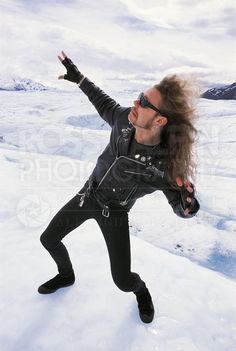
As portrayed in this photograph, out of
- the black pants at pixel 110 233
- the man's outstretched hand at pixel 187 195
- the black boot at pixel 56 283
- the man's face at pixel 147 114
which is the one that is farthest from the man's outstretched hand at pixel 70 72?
the black boot at pixel 56 283

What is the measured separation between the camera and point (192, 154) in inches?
90.7

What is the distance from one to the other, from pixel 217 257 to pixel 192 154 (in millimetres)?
3447

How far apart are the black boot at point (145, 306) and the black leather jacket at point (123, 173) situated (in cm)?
81

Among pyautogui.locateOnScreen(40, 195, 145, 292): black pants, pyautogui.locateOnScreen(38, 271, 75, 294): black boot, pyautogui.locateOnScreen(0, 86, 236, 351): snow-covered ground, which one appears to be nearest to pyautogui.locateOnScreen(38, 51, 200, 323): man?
pyautogui.locateOnScreen(40, 195, 145, 292): black pants

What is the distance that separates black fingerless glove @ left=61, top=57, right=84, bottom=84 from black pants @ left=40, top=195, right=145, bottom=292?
3.10ft

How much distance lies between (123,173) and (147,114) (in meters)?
0.44

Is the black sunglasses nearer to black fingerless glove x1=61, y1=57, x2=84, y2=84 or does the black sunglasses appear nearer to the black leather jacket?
the black leather jacket

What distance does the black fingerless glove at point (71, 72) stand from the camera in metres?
2.61

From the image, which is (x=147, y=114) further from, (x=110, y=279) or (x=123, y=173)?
(x=110, y=279)

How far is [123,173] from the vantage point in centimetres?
229

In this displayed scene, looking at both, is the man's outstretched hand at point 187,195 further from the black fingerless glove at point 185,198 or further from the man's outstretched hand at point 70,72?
the man's outstretched hand at point 70,72

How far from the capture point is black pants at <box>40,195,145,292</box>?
2.37 m

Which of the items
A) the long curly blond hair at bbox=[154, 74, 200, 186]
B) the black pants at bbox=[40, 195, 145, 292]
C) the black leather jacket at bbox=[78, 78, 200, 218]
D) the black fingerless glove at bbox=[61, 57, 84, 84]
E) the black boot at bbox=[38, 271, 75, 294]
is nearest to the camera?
the long curly blond hair at bbox=[154, 74, 200, 186]

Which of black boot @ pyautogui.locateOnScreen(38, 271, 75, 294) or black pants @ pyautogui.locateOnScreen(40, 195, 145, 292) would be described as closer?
black pants @ pyautogui.locateOnScreen(40, 195, 145, 292)
